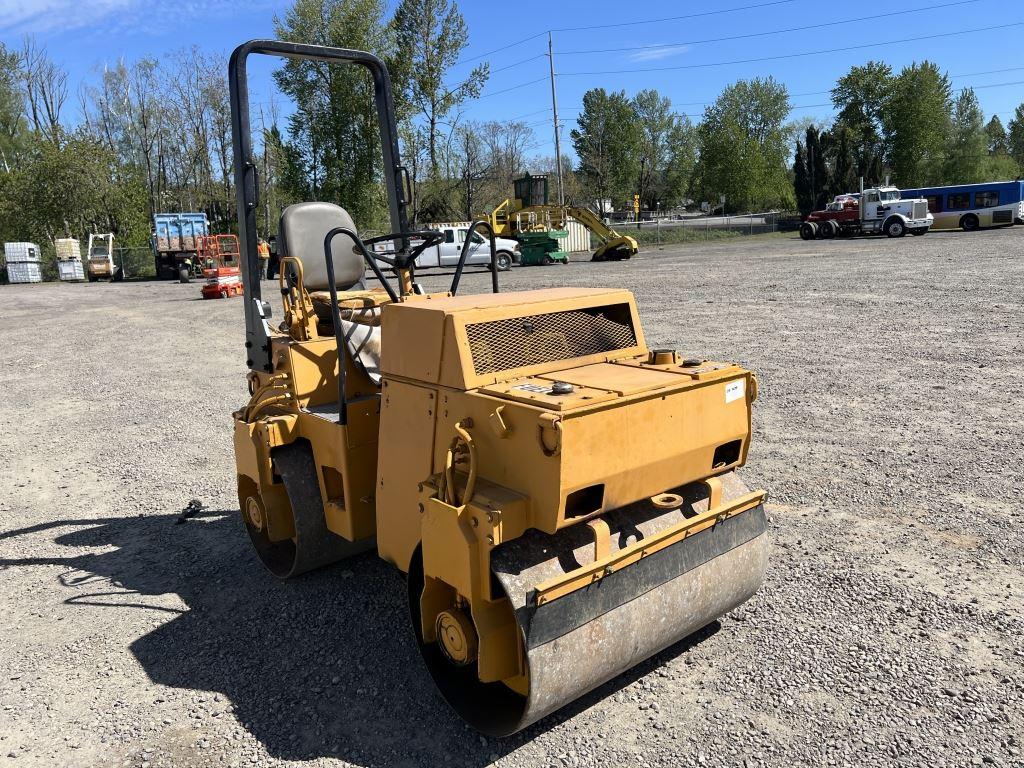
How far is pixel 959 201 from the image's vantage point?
37156mm

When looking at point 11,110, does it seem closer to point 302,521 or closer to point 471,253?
point 471,253

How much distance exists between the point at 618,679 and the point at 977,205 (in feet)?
133

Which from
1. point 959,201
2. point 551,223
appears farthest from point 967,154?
point 551,223

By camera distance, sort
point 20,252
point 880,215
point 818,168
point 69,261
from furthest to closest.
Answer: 1. point 818,168
2. point 69,261
3. point 20,252
4. point 880,215

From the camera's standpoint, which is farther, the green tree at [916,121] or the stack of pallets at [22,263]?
the green tree at [916,121]

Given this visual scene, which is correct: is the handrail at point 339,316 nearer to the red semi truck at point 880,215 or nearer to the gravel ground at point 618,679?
the gravel ground at point 618,679

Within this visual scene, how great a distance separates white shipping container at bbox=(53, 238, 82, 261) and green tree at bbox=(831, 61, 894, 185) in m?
53.4

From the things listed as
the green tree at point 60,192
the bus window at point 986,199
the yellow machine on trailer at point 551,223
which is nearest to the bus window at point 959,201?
the bus window at point 986,199

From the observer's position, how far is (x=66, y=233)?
1651 inches

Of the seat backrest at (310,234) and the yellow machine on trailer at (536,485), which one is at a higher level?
the seat backrest at (310,234)

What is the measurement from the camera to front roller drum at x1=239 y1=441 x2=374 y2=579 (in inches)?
179

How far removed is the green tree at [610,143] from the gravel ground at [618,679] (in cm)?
6826

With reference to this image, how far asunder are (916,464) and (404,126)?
133 ft

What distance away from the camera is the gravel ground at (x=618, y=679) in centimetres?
334
